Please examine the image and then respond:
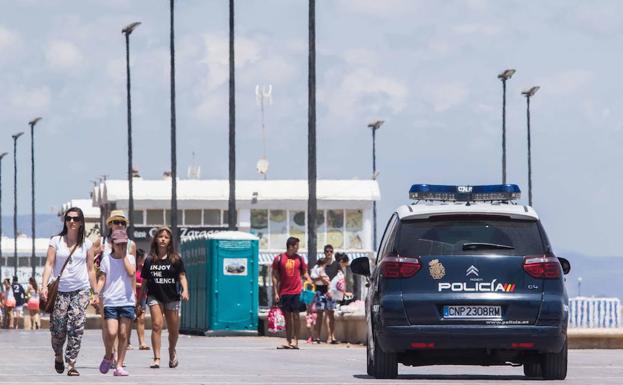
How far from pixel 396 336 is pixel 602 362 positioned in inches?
305

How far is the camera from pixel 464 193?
2189 centimetres

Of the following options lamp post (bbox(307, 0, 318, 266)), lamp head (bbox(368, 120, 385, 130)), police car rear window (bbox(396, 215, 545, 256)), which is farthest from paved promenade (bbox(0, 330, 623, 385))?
lamp head (bbox(368, 120, 385, 130))

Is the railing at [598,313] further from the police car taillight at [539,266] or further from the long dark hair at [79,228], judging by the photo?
the police car taillight at [539,266]

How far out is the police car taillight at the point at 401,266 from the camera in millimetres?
21000

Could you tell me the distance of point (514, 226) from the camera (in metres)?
21.1

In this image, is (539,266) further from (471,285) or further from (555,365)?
(555,365)

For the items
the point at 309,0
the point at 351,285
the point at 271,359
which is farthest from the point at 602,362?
the point at 351,285

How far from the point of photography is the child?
23.8 meters

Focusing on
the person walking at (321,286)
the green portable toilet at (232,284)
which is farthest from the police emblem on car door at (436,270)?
the green portable toilet at (232,284)

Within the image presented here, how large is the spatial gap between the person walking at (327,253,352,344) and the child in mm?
12442

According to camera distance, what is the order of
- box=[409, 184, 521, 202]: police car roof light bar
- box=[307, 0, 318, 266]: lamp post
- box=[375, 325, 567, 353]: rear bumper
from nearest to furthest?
box=[375, 325, 567, 353]: rear bumper
box=[409, 184, 521, 202]: police car roof light bar
box=[307, 0, 318, 266]: lamp post

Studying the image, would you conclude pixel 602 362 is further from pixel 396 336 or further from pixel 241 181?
pixel 241 181

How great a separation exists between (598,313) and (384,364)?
142ft

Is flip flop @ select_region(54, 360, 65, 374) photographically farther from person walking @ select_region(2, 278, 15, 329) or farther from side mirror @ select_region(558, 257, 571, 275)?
person walking @ select_region(2, 278, 15, 329)
